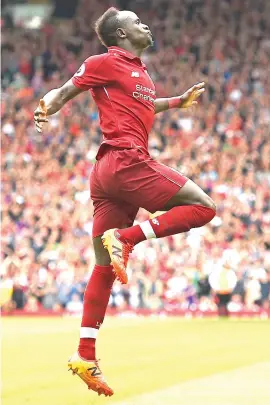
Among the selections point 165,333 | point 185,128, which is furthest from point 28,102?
point 165,333

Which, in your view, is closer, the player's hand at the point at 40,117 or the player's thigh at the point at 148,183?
the player's hand at the point at 40,117

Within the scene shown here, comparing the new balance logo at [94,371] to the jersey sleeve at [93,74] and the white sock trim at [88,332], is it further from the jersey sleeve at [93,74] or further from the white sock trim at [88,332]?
the jersey sleeve at [93,74]

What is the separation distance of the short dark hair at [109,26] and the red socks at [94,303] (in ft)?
5.47

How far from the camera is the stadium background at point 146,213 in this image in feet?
48.2

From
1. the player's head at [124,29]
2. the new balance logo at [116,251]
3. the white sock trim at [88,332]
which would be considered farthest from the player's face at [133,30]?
the white sock trim at [88,332]

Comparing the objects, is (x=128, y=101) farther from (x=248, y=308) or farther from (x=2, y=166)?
(x=2, y=166)

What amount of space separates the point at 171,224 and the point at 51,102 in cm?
118

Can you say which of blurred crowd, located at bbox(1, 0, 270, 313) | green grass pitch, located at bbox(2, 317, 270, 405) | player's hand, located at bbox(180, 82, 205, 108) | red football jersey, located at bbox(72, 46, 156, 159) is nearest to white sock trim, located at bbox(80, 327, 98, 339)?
green grass pitch, located at bbox(2, 317, 270, 405)

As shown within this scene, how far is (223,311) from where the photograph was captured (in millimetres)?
18875

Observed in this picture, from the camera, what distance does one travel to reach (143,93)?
686 cm

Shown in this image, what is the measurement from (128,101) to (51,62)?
70.5ft

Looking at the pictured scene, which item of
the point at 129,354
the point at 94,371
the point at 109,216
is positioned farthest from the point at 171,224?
the point at 129,354

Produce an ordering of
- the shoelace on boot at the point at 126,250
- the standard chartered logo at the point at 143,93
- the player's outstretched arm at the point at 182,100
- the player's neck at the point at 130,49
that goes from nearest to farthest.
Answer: the shoelace on boot at the point at 126,250
the standard chartered logo at the point at 143,93
the player's neck at the point at 130,49
the player's outstretched arm at the point at 182,100

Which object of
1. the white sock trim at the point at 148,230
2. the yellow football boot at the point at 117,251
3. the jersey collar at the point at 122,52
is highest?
the jersey collar at the point at 122,52
